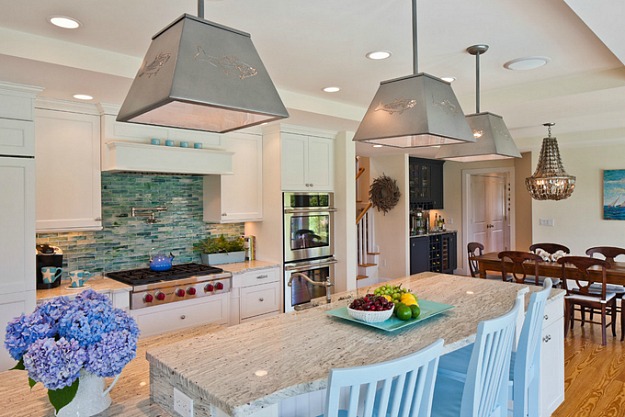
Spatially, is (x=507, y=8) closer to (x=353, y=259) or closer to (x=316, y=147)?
(x=316, y=147)

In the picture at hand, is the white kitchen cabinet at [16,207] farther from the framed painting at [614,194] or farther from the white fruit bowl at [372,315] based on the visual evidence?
the framed painting at [614,194]

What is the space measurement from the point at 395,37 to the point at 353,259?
2.99 metres

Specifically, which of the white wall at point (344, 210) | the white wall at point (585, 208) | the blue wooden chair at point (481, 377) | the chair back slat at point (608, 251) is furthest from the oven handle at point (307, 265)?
the white wall at point (585, 208)

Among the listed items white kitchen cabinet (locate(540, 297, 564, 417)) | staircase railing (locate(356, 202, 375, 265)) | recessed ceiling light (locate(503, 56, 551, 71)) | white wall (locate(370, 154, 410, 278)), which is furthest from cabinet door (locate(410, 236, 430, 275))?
recessed ceiling light (locate(503, 56, 551, 71))

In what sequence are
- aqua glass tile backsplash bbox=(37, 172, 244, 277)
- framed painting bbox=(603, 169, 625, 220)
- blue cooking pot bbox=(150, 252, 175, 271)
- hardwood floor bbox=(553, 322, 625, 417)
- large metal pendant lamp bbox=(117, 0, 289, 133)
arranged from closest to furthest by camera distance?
large metal pendant lamp bbox=(117, 0, 289, 133), hardwood floor bbox=(553, 322, 625, 417), aqua glass tile backsplash bbox=(37, 172, 244, 277), blue cooking pot bbox=(150, 252, 175, 271), framed painting bbox=(603, 169, 625, 220)

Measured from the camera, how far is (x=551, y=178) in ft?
16.3

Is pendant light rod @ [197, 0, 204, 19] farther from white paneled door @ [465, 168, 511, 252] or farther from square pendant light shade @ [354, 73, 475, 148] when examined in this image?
white paneled door @ [465, 168, 511, 252]

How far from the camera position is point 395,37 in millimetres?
2547

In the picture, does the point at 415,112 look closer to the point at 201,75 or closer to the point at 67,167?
the point at 201,75

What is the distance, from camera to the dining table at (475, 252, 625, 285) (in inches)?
173

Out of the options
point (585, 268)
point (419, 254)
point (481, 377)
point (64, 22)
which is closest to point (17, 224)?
point (64, 22)

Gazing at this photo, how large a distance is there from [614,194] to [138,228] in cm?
593

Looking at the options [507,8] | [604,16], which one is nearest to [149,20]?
[507,8]

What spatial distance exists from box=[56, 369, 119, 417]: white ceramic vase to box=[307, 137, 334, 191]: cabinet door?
3.56 m
